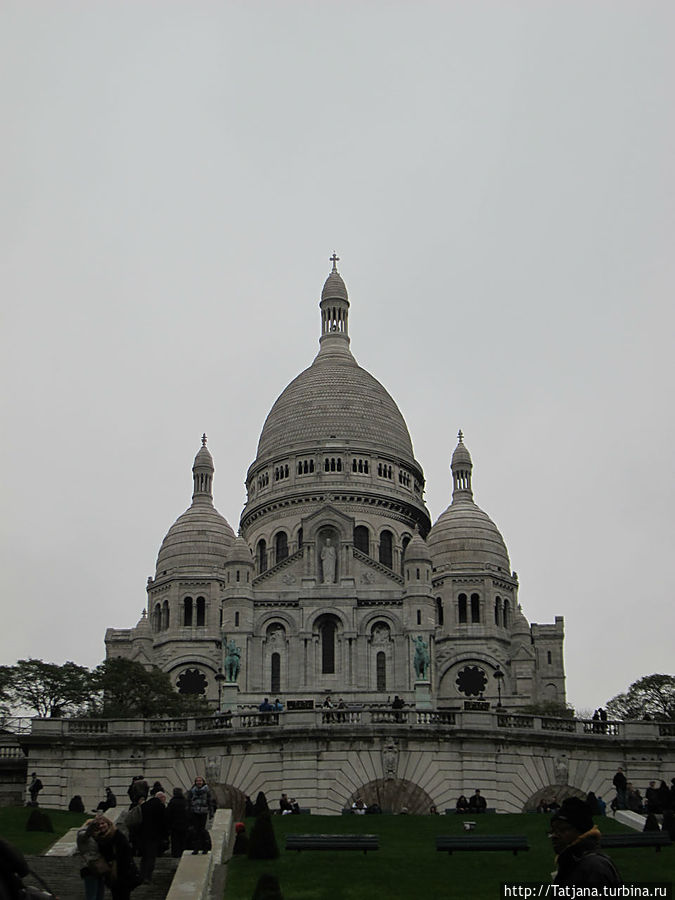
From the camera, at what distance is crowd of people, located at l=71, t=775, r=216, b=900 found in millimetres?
16344

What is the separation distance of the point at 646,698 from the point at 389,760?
174 ft

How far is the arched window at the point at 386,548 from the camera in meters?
110

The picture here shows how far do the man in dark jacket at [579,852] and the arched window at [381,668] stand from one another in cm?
8579

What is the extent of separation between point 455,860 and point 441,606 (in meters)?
82.6

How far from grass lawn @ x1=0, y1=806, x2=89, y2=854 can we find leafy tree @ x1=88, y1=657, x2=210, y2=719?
37967 millimetres

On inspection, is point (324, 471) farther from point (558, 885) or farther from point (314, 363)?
point (558, 885)

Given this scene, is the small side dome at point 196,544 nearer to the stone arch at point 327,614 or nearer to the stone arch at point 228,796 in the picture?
the stone arch at point 327,614

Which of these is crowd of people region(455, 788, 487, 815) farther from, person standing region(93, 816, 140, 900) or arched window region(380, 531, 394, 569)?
arched window region(380, 531, 394, 569)

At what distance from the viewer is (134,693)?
81812 mm

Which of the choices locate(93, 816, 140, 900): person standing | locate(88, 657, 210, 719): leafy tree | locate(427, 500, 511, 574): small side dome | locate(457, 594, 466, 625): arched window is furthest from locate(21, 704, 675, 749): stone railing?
locate(427, 500, 511, 574): small side dome

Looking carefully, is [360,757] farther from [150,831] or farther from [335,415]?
[335,415]

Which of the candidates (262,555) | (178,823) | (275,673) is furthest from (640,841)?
(262,555)

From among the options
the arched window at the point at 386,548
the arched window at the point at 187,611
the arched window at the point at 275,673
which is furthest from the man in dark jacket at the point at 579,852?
the arched window at the point at 187,611

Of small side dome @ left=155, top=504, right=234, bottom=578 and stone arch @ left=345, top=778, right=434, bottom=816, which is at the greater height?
small side dome @ left=155, top=504, right=234, bottom=578
